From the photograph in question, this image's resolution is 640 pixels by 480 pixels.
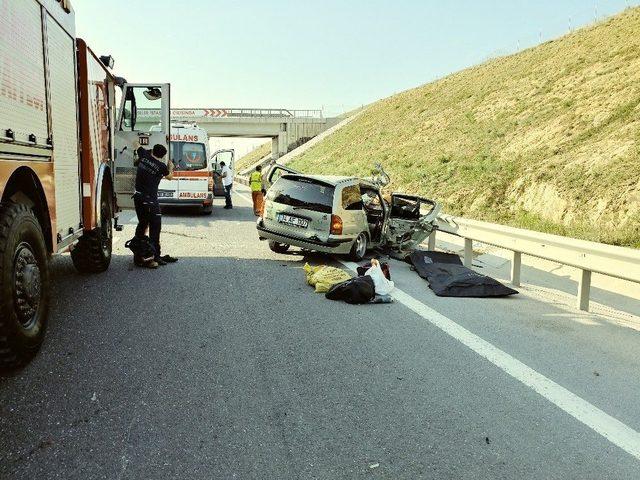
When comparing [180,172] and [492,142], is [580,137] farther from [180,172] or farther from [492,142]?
[180,172]

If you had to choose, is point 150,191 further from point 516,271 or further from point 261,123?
point 261,123

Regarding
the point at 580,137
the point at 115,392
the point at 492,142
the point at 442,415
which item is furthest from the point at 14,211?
the point at 492,142

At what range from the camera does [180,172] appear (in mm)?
18062

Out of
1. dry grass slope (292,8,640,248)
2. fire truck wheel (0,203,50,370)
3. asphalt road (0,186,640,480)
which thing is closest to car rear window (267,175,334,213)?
asphalt road (0,186,640,480)

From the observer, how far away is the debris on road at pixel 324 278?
757cm

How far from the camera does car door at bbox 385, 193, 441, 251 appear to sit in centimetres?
1105

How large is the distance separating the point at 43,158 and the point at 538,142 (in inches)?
909

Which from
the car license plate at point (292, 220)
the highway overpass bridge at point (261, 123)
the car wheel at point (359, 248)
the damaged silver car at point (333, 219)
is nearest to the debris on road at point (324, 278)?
the damaged silver car at point (333, 219)

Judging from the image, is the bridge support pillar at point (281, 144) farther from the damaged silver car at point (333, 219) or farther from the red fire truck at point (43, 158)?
the red fire truck at point (43, 158)

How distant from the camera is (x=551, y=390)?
168 inches

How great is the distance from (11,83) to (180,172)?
45.5 feet

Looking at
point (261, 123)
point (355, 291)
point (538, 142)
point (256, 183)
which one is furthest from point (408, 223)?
point (261, 123)

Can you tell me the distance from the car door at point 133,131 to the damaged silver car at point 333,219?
6.94 feet

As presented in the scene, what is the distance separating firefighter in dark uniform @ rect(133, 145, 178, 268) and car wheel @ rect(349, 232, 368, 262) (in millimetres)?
3038
